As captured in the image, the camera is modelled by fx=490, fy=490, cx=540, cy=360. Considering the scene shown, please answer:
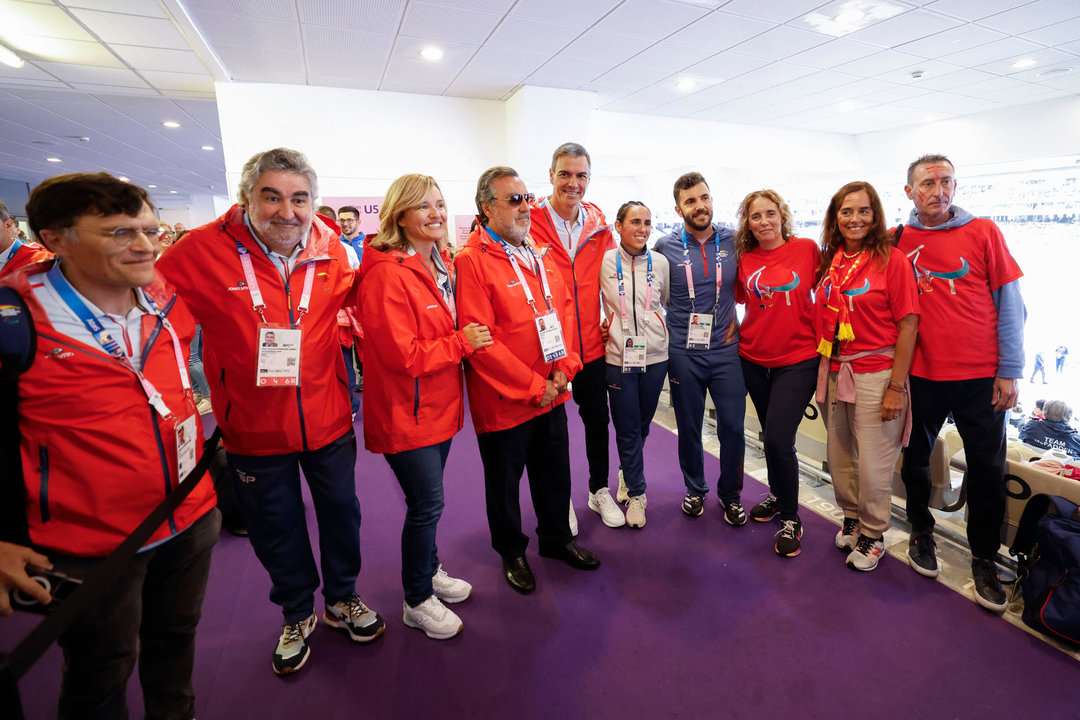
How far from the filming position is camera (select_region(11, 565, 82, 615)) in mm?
1029

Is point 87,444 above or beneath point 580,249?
beneath

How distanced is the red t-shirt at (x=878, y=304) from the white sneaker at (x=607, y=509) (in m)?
1.36

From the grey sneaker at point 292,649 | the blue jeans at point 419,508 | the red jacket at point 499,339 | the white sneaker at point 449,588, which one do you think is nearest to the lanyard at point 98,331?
the blue jeans at point 419,508

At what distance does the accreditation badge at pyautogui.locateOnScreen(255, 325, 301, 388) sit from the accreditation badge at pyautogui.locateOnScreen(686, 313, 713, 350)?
178 cm

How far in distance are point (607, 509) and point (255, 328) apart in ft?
6.44

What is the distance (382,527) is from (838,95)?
6693 millimetres

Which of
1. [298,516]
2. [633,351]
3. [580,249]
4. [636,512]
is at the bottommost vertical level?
[636,512]

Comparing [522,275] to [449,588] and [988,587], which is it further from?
[988,587]

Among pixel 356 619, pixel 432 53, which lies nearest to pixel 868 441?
pixel 356 619

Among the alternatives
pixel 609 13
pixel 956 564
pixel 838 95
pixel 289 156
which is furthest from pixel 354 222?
pixel 838 95

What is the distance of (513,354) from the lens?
189 centimetres

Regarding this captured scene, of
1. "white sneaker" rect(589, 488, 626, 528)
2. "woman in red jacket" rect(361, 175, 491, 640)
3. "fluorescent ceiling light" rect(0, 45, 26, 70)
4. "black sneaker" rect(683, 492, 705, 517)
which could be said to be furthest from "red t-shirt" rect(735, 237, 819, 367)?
"fluorescent ceiling light" rect(0, 45, 26, 70)

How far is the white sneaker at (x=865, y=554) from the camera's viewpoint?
2234 mm

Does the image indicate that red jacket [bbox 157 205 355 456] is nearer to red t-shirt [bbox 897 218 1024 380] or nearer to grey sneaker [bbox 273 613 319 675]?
grey sneaker [bbox 273 613 319 675]
